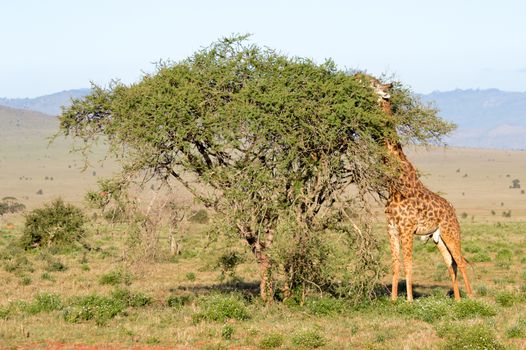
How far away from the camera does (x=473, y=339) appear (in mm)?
13680

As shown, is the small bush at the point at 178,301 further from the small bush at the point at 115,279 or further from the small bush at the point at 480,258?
the small bush at the point at 480,258

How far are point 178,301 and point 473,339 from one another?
343 inches

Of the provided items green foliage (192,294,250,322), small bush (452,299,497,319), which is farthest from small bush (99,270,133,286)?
small bush (452,299,497,319)

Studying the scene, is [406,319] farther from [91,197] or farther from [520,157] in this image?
[520,157]

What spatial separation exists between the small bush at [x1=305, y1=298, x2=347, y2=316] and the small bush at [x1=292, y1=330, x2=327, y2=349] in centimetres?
361

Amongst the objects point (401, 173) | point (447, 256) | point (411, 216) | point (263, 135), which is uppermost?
point (263, 135)

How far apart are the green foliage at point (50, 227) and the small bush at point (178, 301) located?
1632cm

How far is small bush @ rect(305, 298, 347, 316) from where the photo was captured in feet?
59.5

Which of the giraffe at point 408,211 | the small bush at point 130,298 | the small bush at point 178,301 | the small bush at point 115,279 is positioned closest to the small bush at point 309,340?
the giraffe at point 408,211

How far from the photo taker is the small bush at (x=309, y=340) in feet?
46.7

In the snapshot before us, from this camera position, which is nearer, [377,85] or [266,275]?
[377,85]

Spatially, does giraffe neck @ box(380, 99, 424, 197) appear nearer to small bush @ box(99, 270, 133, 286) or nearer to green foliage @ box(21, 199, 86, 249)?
small bush @ box(99, 270, 133, 286)

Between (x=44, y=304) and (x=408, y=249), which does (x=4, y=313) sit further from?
(x=408, y=249)

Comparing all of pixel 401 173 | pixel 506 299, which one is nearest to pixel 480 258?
pixel 506 299
